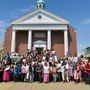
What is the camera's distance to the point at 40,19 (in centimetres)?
3981

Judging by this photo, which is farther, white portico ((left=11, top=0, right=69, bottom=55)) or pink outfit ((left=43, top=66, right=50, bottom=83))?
white portico ((left=11, top=0, right=69, bottom=55))

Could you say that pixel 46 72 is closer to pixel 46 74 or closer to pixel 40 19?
pixel 46 74

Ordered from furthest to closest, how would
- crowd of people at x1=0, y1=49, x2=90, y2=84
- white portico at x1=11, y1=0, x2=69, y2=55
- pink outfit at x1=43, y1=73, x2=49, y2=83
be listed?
white portico at x1=11, y1=0, x2=69, y2=55 < crowd of people at x1=0, y1=49, x2=90, y2=84 < pink outfit at x1=43, y1=73, x2=49, y2=83

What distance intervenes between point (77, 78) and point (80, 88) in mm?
2716

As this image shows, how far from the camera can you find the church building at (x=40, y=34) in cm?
3903

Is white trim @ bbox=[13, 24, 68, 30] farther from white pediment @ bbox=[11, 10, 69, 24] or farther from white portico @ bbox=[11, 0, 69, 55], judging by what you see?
white pediment @ bbox=[11, 10, 69, 24]

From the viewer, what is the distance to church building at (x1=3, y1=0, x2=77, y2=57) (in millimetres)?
39031

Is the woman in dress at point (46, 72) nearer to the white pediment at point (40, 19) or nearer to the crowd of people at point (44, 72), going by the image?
the crowd of people at point (44, 72)

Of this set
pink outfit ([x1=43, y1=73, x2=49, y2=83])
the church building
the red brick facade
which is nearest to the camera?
pink outfit ([x1=43, y1=73, x2=49, y2=83])

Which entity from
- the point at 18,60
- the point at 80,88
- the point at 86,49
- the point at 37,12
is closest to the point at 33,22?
the point at 37,12

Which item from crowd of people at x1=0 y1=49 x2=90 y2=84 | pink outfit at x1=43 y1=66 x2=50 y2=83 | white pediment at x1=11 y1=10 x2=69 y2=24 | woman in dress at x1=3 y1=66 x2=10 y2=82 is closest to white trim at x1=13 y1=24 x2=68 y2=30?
white pediment at x1=11 y1=10 x2=69 y2=24

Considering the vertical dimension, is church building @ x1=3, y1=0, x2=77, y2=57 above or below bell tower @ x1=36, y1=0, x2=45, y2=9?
below

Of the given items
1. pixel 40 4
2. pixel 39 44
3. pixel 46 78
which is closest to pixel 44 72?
pixel 46 78

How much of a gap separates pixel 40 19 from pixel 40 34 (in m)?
2.37
